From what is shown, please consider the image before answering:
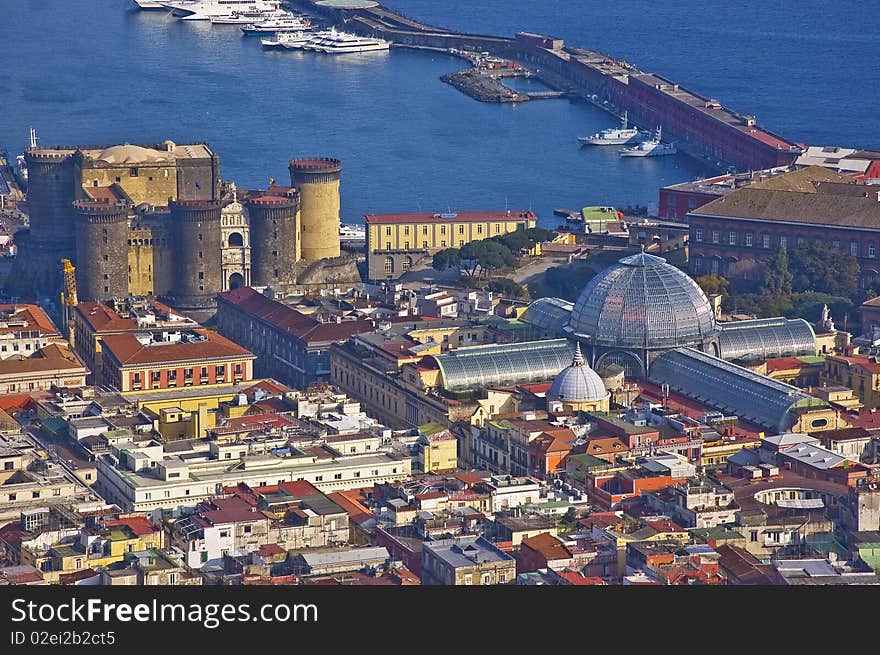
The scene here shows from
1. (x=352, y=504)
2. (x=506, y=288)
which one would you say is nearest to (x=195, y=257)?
(x=506, y=288)

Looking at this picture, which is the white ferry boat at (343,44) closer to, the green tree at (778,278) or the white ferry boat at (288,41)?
the white ferry boat at (288,41)

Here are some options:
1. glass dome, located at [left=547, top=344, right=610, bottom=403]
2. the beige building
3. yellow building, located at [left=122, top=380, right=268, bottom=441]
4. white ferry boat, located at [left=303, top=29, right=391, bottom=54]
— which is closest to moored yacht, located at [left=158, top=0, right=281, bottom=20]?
white ferry boat, located at [left=303, top=29, right=391, bottom=54]

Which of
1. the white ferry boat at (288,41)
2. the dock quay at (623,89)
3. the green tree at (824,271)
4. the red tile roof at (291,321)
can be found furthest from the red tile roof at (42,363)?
the white ferry boat at (288,41)

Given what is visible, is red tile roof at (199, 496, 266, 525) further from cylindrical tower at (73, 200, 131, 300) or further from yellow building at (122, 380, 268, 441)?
cylindrical tower at (73, 200, 131, 300)

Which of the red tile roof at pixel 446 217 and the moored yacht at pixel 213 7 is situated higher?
the red tile roof at pixel 446 217
